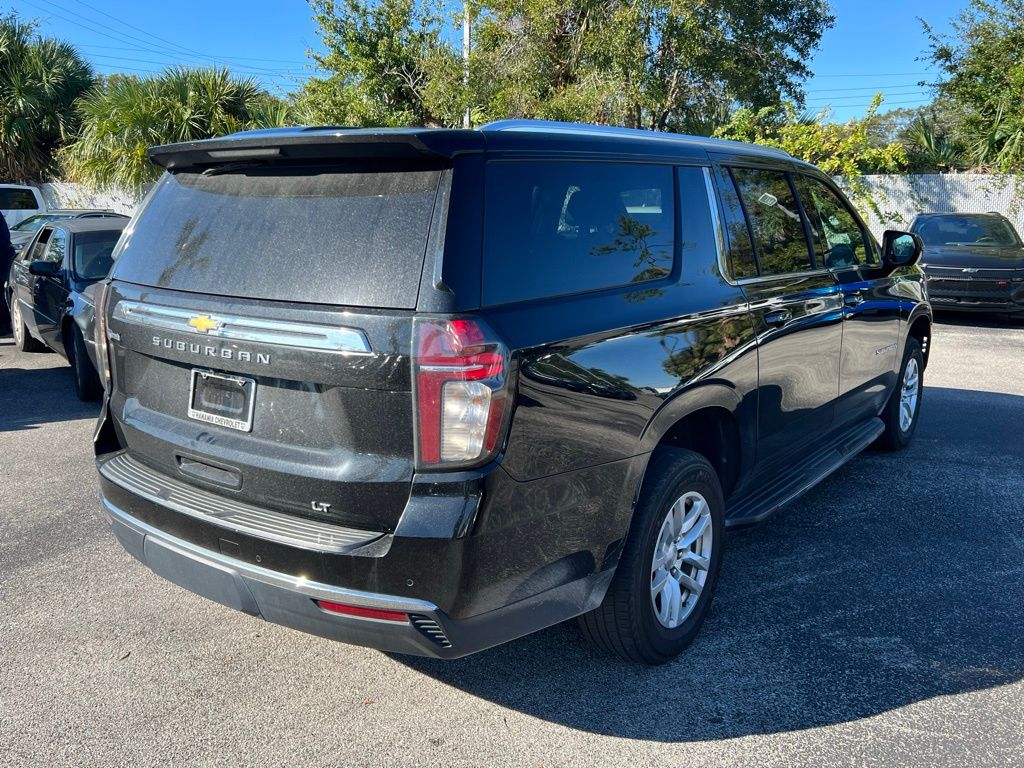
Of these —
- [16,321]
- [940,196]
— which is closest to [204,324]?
[16,321]

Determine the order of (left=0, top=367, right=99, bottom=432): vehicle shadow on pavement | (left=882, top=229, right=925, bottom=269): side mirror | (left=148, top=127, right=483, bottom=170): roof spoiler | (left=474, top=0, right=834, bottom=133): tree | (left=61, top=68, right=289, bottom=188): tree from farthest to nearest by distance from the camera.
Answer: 1. (left=61, top=68, right=289, bottom=188): tree
2. (left=474, top=0, right=834, bottom=133): tree
3. (left=0, top=367, right=99, bottom=432): vehicle shadow on pavement
4. (left=882, top=229, right=925, bottom=269): side mirror
5. (left=148, top=127, right=483, bottom=170): roof spoiler

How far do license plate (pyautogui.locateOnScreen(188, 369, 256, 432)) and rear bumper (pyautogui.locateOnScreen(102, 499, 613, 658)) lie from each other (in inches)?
16.7

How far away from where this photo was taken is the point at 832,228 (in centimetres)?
504

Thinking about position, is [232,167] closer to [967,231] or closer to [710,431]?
[710,431]

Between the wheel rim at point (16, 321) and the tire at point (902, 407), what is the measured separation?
8.87m

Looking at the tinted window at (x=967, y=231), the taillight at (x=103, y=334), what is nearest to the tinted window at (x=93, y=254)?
the taillight at (x=103, y=334)

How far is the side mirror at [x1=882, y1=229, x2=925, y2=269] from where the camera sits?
546 cm

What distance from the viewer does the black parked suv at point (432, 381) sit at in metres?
2.56

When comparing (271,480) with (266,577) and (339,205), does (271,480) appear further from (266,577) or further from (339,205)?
(339,205)

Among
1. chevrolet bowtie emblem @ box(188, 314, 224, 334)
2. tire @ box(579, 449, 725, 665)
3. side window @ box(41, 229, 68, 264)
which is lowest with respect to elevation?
tire @ box(579, 449, 725, 665)

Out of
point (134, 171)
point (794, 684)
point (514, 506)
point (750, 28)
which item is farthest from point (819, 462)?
point (134, 171)

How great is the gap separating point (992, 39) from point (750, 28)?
6.13 metres

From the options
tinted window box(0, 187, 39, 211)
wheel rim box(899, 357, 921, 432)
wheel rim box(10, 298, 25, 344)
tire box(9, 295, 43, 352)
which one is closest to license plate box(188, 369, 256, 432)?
wheel rim box(899, 357, 921, 432)

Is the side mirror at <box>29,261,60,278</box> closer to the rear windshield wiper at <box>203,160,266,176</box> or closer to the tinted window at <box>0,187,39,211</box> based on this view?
the rear windshield wiper at <box>203,160,266,176</box>
